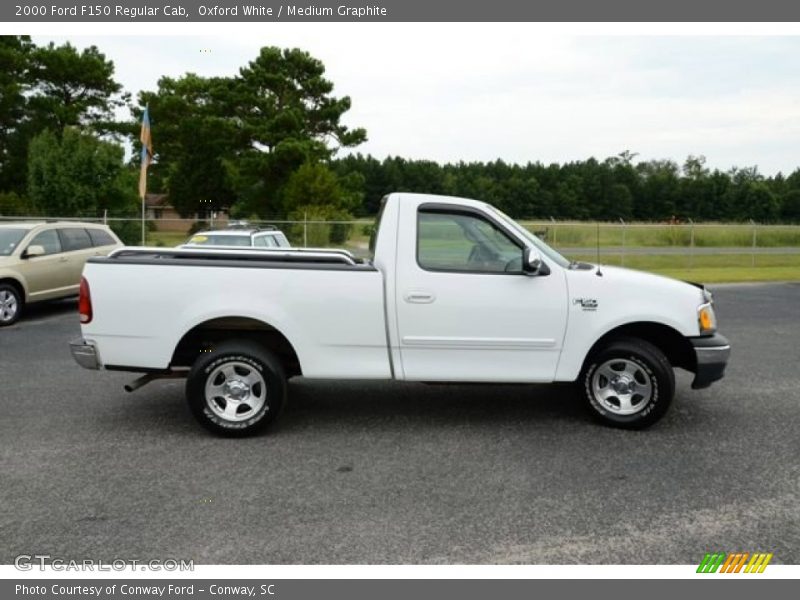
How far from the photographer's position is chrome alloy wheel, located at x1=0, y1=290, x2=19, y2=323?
35.8ft

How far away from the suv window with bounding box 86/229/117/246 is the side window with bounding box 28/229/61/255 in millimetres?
871

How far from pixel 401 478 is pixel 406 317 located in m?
1.32

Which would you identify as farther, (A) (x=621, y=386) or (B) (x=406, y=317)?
(A) (x=621, y=386)

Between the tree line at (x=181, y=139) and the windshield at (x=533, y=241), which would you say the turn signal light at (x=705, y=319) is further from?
the tree line at (x=181, y=139)

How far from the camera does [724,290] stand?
17.3m

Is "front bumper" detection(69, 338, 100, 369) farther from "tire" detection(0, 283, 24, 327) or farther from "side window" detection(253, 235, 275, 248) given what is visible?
"side window" detection(253, 235, 275, 248)

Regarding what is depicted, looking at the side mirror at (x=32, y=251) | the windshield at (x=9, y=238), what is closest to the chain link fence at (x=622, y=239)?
the windshield at (x=9, y=238)

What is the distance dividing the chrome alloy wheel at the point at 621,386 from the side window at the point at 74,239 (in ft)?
34.0

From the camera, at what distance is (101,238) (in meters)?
13.3

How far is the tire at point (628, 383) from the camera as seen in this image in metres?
5.38

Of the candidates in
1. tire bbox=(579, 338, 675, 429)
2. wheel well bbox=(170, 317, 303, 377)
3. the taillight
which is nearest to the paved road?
tire bbox=(579, 338, 675, 429)

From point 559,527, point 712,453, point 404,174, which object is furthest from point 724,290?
point 404,174

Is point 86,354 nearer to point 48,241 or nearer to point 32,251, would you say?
point 32,251

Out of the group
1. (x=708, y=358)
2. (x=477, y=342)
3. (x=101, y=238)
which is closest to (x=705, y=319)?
(x=708, y=358)
